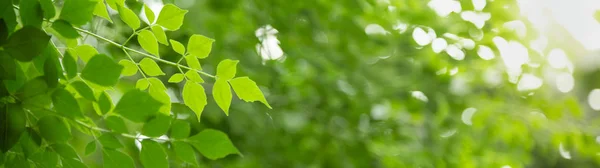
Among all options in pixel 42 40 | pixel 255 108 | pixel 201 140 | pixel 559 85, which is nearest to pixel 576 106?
pixel 559 85

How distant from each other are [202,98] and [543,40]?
91 cm

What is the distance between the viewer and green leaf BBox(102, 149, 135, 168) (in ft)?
1.12

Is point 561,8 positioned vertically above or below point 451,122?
above

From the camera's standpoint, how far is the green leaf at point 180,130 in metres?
0.37

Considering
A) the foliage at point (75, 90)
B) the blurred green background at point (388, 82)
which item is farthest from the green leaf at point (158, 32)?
the blurred green background at point (388, 82)

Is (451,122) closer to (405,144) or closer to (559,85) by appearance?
(405,144)

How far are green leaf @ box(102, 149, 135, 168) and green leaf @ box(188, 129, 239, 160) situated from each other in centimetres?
4

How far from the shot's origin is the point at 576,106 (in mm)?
1077

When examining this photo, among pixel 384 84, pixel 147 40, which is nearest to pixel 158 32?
pixel 147 40

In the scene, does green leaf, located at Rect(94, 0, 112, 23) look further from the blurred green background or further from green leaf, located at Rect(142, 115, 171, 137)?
the blurred green background

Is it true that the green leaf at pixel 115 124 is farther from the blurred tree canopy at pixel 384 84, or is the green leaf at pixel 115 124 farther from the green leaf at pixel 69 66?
the blurred tree canopy at pixel 384 84

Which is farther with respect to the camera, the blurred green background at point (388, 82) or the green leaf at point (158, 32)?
the blurred green background at point (388, 82)

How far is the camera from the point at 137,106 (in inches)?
13.2

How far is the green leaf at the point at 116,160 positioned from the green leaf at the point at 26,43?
76 mm
